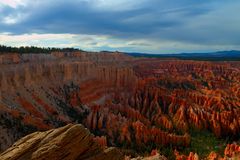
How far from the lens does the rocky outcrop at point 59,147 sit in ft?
54.5

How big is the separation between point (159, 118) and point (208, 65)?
82.2 m

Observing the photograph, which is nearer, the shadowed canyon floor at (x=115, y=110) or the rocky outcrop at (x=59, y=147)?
the rocky outcrop at (x=59, y=147)

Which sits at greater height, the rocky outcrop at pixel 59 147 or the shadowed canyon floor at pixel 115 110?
the rocky outcrop at pixel 59 147

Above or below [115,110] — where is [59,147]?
above

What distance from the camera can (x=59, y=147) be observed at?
17.0 metres

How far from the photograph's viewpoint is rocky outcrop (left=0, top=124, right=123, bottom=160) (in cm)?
1660

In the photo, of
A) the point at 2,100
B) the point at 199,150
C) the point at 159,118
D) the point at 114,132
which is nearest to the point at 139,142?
the point at 114,132

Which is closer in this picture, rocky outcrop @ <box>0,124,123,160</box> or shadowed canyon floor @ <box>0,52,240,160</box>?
rocky outcrop @ <box>0,124,123,160</box>

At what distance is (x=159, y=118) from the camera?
63.5 m

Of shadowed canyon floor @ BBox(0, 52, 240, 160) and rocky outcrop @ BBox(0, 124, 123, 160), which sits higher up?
rocky outcrop @ BBox(0, 124, 123, 160)

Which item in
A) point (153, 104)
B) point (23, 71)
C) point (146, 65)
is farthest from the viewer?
point (146, 65)

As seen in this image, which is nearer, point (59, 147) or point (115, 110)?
point (59, 147)

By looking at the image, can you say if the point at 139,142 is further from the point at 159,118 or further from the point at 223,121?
the point at 223,121

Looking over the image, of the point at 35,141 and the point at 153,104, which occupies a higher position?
the point at 35,141
